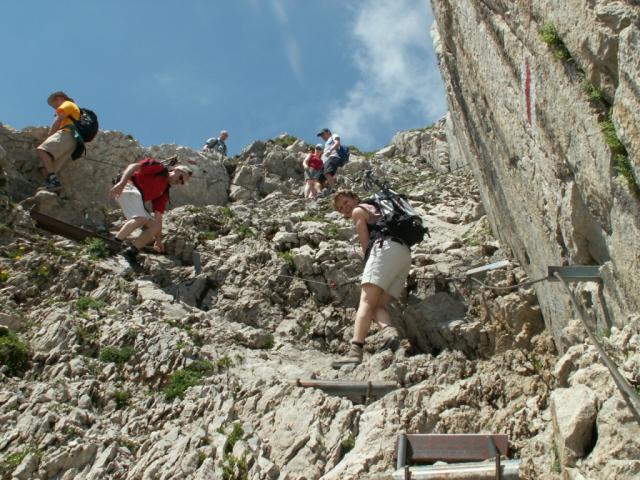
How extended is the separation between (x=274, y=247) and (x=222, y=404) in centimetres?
527

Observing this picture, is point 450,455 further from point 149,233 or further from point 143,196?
point 143,196

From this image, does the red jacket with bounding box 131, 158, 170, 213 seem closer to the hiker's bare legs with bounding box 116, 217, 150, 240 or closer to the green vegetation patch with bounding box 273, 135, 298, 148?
the hiker's bare legs with bounding box 116, 217, 150, 240

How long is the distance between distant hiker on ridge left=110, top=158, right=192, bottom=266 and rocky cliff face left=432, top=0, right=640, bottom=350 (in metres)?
5.96

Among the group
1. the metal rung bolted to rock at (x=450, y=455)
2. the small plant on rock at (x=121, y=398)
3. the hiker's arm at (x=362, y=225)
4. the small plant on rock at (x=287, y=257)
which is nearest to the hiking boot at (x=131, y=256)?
the small plant on rock at (x=287, y=257)

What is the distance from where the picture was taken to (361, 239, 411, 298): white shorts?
9.98 m

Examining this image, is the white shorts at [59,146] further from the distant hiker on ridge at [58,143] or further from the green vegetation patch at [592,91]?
the green vegetation patch at [592,91]

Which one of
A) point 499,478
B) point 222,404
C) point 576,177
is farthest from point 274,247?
point 499,478

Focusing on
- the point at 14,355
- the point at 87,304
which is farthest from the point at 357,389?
the point at 87,304

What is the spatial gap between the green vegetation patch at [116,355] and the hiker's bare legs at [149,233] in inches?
138

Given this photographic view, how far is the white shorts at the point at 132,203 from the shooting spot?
42.8 feet

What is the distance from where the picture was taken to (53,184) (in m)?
15.0

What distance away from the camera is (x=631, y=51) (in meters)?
5.78

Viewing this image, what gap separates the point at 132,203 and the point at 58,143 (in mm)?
3410

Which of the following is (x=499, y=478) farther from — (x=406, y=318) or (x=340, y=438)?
(x=406, y=318)
